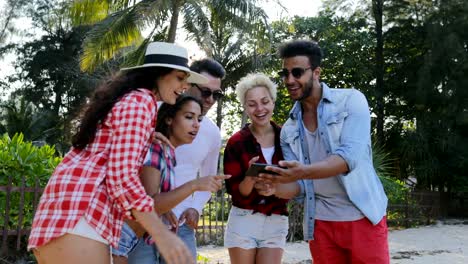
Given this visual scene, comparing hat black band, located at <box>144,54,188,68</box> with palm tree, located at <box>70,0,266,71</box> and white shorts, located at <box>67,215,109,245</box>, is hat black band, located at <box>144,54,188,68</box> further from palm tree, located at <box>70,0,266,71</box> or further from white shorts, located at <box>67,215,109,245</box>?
palm tree, located at <box>70,0,266,71</box>

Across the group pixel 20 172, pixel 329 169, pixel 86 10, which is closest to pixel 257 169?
pixel 329 169

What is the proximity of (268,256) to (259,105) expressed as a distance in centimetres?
104

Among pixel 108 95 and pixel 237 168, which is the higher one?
pixel 108 95

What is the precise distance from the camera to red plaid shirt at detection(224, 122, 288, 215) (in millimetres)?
3801

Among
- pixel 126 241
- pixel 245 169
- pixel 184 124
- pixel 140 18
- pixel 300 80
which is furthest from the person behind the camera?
pixel 140 18

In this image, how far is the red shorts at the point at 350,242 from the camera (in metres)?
3.35

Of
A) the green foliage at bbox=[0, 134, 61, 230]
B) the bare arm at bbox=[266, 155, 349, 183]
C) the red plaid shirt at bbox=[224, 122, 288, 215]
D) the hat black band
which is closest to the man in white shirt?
the red plaid shirt at bbox=[224, 122, 288, 215]

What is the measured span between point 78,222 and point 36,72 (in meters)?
32.7

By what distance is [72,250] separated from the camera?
218 cm

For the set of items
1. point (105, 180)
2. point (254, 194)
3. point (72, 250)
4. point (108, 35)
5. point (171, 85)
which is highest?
point (108, 35)

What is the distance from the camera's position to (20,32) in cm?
3447

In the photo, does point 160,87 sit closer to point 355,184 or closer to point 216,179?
point 216,179

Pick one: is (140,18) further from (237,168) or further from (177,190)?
(177,190)

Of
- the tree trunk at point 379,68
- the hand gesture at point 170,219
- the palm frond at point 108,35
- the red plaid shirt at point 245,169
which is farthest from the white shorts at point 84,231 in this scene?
the tree trunk at point 379,68
